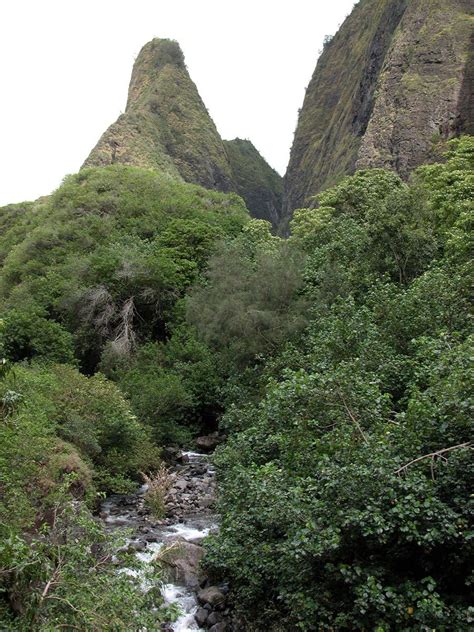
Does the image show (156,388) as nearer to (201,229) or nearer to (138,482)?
(138,482)

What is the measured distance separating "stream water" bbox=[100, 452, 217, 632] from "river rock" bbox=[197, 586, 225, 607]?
0.49 feet

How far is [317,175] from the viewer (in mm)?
81250

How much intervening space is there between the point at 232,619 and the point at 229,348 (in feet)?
38.7

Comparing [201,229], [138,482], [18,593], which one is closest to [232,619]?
[18,593]

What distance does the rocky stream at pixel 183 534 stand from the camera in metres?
9.09

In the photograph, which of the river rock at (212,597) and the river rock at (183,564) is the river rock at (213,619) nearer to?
the river rock at (212,597)

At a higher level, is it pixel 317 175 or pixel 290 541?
pixel 317 175

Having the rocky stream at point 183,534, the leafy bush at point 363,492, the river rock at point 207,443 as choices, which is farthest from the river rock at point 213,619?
the river rock at point 207,443

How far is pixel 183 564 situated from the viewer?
34.2ft

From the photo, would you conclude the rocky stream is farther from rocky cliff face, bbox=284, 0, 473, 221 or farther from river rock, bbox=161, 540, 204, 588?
rocky cliff face, bbox=284, 0, 473, 221

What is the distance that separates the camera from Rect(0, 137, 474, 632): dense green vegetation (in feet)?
22.3

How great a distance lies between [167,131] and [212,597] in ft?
269

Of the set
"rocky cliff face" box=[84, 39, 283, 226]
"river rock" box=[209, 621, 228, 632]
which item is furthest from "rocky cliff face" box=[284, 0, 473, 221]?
"river rock" box=[209, 621, 228, 632]

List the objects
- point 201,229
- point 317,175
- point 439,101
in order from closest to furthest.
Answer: point 201,229
point 439,101
point 317,175
